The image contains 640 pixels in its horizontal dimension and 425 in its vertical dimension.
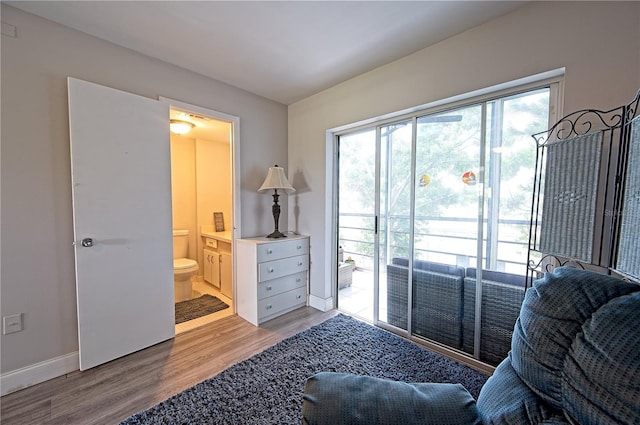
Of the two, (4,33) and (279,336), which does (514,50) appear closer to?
(279,336)

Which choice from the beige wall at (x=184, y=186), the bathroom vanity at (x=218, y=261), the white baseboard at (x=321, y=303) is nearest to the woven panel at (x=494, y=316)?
the white baseboard at (x=321, y=303)

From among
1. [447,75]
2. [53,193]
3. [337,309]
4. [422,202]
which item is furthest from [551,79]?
[53,193]

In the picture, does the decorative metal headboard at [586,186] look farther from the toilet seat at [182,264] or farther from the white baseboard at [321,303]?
the toilet seat at [182,264]

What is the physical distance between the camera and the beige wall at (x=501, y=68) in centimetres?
135

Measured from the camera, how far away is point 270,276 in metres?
2.68

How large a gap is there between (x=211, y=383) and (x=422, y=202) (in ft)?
7.05

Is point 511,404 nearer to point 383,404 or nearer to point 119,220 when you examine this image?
point 383,404

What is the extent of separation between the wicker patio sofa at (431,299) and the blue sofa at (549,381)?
1.25m

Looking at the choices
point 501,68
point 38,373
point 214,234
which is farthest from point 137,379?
point 501,68

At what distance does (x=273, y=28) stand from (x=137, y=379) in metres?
2.71

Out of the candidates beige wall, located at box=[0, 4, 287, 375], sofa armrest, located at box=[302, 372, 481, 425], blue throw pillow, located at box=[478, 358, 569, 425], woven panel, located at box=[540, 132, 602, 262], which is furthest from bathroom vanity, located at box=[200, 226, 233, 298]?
woven panel, located at box=[540, 132, 602, 262]

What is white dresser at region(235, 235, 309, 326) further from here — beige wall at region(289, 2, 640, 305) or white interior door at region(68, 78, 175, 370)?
white interior door at region(68, 78, 175, 370)

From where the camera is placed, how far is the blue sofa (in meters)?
0.61

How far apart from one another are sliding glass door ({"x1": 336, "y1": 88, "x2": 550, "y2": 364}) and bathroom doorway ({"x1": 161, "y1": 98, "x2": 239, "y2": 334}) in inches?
75.5
